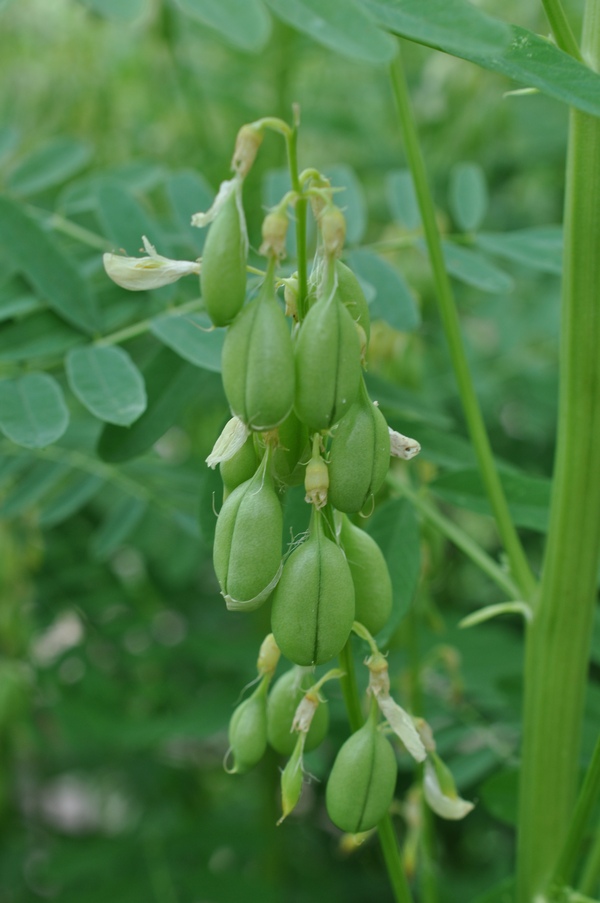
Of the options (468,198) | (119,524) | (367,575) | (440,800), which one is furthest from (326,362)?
(468,198)

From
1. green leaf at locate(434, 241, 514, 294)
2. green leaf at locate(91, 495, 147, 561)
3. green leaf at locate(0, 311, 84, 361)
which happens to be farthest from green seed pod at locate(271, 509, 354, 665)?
green leaf at locate(91, 495, 147, 561)

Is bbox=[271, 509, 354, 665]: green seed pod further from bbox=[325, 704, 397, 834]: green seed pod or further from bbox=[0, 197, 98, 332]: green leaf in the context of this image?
→ bbox=[0, 197, 98, 332]: green leaf

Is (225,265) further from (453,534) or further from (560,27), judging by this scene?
(453,534)

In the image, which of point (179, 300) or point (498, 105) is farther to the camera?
point (498, 105)

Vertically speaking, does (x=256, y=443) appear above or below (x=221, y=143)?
above

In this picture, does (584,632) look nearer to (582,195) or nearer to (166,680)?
(582,195)

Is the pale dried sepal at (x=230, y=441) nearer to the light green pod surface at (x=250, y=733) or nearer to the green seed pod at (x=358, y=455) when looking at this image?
the green seed pod at (x=358, y=455)

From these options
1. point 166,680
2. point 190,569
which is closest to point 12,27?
point 190,569
